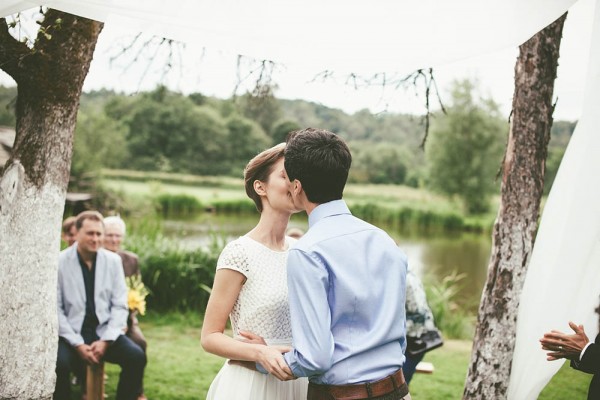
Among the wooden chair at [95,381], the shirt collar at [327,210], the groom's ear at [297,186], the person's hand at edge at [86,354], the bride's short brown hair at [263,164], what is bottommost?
the wooden chair at [95,381]

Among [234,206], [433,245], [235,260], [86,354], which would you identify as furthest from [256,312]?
[433,245]

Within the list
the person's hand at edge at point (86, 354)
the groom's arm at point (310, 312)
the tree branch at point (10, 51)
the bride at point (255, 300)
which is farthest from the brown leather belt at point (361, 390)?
the person's hand at edge at point (86, 354)

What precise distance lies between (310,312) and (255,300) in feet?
1.66

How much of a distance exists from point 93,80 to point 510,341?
14809 mm

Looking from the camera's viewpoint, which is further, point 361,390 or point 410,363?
point 410,363

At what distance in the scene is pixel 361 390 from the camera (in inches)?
71.5

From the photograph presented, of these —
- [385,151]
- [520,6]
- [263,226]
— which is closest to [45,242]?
[263,226]

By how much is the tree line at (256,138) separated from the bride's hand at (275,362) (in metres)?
12.6

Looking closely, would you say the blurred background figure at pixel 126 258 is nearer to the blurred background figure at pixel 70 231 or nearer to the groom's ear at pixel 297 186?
the blurred background figure at pixel 70 231

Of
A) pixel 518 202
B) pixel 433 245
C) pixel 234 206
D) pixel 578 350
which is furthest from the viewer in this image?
pixel 433 245

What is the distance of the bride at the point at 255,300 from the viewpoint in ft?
6.96

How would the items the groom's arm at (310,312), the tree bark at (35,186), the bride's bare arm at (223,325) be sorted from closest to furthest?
1. the groom's arm at (310,312)
2. the bride's bare arm at (223,325)
3. the tree bark at (35,186)

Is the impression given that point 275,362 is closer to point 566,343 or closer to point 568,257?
point 566,343

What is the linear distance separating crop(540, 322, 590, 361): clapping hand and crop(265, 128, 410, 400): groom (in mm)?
993
